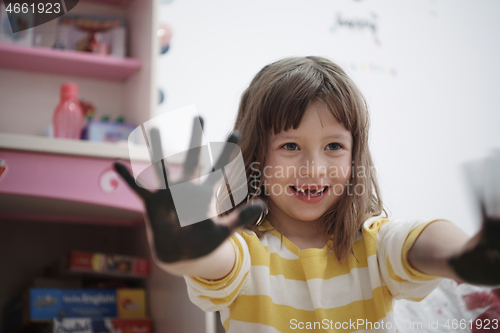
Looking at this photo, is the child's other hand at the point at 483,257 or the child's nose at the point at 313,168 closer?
the child's other hand at the point at 483,257

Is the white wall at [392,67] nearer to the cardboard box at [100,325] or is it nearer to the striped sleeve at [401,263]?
the cardboard box at [100,325]

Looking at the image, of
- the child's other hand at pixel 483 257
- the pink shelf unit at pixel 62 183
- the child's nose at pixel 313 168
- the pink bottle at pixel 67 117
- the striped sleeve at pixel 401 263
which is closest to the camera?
the child's other hand at pixel 483 257

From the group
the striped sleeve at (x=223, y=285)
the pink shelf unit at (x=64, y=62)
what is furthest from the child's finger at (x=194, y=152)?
the pink shelf unit at (x=64, y=62)

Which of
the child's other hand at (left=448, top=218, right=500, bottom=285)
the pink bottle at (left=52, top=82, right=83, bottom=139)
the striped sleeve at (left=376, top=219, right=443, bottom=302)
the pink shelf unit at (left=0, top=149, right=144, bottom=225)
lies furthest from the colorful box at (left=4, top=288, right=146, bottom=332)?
the child's other hand at (left=448, top=218, right=500, bottom=285)

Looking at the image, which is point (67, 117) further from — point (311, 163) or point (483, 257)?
point (483, 257)

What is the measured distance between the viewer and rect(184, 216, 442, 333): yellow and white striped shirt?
65cm

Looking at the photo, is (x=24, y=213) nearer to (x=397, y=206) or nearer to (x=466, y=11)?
(x=397, y=206)

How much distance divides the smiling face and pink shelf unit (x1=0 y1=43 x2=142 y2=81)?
754 millimetres

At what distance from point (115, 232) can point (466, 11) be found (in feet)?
5.51

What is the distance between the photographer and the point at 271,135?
0.79 meters

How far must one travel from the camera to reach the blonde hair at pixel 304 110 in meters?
0.76

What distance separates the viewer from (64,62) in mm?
1370

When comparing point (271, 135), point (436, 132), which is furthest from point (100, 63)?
point (436, 132)

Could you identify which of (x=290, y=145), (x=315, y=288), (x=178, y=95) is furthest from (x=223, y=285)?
(x=178, y=95)
